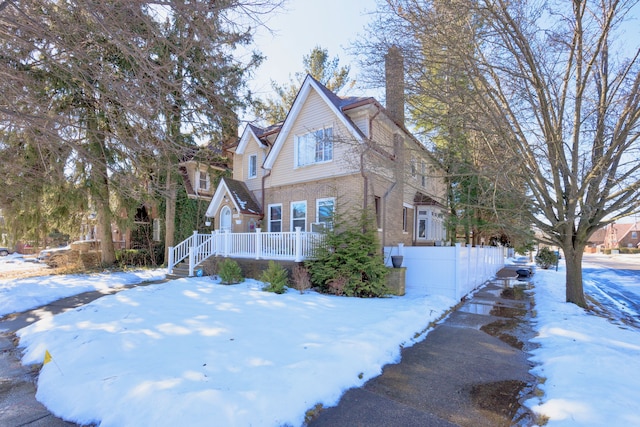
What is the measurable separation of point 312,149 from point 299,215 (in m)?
3.02

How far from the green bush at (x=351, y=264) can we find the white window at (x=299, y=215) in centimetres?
321

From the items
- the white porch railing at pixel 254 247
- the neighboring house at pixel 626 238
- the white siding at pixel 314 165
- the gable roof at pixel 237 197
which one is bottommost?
the neighboring house at pixel 626 238

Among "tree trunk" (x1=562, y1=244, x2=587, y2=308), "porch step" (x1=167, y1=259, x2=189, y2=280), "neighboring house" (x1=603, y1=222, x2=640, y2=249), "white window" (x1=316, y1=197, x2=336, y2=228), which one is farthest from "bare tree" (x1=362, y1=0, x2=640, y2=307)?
"neighboring house" (x1=603, y1=222, x2=640, y2=249)

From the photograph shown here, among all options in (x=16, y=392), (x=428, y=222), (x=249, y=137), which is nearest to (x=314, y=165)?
(x=249, y=137)

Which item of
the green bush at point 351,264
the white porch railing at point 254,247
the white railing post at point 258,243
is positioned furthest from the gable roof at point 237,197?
the green bush at point 351,264

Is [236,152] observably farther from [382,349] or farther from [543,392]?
[543,392]

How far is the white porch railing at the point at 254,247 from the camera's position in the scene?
39.1ft

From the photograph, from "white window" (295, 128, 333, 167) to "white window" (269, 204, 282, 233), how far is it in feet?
8.04

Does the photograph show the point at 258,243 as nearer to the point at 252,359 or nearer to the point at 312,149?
the point at 312,149

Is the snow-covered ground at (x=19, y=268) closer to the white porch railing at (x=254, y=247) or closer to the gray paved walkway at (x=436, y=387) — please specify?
the white porch railing at (x=254, y=247)

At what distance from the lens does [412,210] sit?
17359mm

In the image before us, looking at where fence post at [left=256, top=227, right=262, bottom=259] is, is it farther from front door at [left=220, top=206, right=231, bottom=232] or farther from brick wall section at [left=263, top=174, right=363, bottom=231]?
front door at [left=220, top=206, right=231, bottom=232]

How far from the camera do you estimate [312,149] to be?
14.1 metres

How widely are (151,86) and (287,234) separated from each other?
23.7ft
